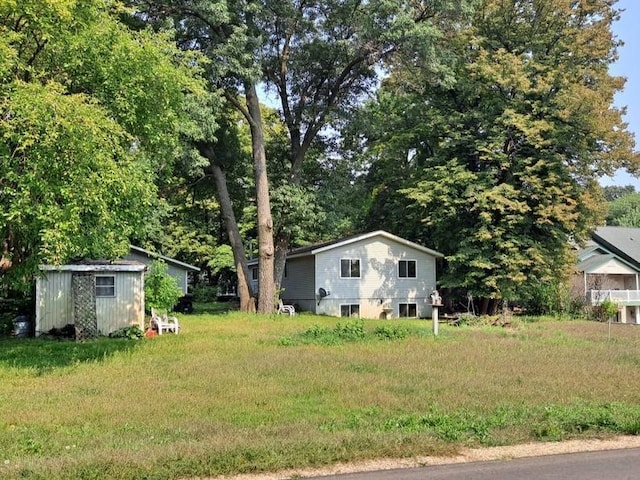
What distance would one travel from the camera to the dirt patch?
18.9 ft

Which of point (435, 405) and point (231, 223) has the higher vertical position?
point (231, 223)

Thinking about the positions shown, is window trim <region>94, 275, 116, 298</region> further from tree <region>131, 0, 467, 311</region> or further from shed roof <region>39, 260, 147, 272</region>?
tree <region>131, 0, 467, 311</region>

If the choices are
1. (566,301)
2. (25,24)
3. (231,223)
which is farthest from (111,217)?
(566,301)

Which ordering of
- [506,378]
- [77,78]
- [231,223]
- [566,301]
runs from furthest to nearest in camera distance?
[566,301] < [231,223] < [77,78] < [506,378]

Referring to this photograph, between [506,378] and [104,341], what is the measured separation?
1132 centimetres

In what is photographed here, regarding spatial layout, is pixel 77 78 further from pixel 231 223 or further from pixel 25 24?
pixel 231 223

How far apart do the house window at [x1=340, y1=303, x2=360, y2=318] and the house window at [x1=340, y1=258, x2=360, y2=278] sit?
1.55 meters

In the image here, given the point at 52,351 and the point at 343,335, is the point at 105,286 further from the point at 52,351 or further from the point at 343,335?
the point at 343,335

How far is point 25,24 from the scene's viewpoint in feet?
39.0

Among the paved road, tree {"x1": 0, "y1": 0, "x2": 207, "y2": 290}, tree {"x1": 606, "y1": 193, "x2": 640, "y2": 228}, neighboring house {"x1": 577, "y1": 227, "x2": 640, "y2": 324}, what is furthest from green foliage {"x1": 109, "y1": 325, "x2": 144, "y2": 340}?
tree {"x1": 606, "y1": 193, "x2": 640, "y2": 228}

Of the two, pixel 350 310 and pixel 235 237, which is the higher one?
pixel 235 237

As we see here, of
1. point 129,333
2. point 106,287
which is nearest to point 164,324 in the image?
point 129,333

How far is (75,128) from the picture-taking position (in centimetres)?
1064

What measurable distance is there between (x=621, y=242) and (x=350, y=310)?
25153mm
